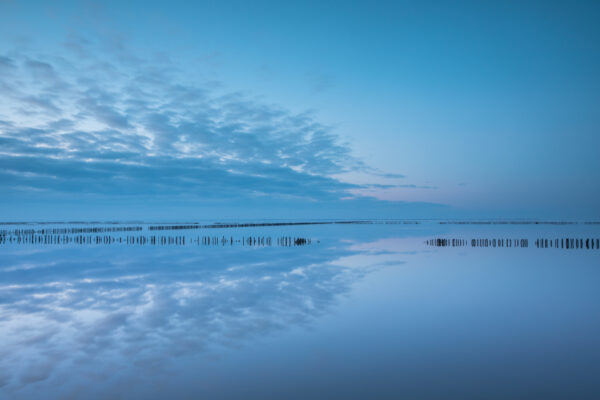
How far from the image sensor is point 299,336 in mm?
10727

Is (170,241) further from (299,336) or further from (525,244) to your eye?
(525,244)

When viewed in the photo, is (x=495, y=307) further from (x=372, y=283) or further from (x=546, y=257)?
(x=546, y=257)

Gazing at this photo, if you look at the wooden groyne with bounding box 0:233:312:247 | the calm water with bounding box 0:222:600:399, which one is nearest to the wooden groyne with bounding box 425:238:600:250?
the wooden groyne with bounding box 0:233:312:247

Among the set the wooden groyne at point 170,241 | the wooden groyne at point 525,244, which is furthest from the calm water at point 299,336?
the wooden groyne at point 170,241

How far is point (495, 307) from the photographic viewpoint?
14609 mm

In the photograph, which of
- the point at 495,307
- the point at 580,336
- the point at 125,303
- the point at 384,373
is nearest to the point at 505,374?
the point at 384,373

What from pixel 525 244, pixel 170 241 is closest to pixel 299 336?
pixel 525 244

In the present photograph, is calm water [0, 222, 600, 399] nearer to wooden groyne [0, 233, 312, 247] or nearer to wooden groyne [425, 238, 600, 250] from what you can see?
wooden groyne [425, 238, 600, 250]

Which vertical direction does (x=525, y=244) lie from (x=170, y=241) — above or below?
below

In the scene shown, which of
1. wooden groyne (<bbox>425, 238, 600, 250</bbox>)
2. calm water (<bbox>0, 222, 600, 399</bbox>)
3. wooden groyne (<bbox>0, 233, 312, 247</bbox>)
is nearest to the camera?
calm water (<bbox>0, 222, 600, 399</bbox>)

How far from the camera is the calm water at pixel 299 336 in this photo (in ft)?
25.3

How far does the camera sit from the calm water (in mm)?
7699

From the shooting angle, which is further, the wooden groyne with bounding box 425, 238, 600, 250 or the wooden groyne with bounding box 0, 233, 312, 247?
the wooden groyne with bounding box 0, 233, 312, 247

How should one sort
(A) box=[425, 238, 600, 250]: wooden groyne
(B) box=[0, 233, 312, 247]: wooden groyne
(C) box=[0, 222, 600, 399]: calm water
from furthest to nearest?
(B) box=[0, 233, 312, 247]: wooden groyne
(A) box=[425, 238, 600, 250]: wooden groyne
(C) box=[0, 222, 600, 399]: calm water
